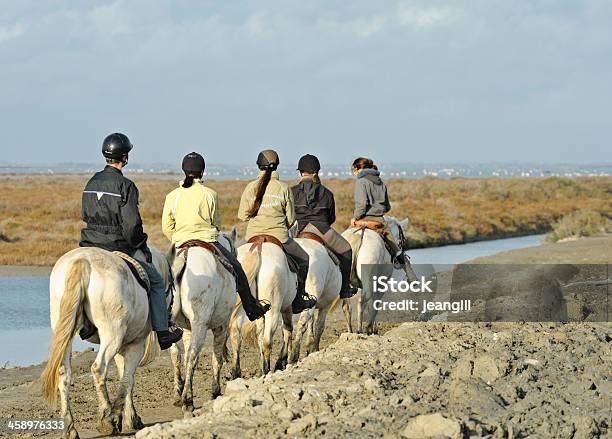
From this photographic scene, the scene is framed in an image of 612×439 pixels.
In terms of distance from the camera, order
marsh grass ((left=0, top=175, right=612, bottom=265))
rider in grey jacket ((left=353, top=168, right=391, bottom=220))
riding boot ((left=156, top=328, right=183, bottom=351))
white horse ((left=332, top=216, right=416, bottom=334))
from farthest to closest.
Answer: marsh grass ((left=0, top=175, right=612, bottom=265)) < rider in grey jacket ((left=353, top=168, right=391, bottom=220)) < white horse ((left=332, top=216, right=416, bottom=334)) < riding boot ((left=156, top=328, right=183, bottom=351))

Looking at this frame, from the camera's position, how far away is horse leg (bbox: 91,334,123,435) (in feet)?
29.3

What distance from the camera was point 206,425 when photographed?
802 centimetres

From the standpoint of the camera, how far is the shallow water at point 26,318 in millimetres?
16328

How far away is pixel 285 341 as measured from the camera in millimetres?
13047

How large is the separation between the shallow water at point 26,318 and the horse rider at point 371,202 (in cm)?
497

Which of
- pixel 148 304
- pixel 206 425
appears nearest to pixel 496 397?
pixel 206 425

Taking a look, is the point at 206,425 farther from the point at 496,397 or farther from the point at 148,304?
the point at 496,397

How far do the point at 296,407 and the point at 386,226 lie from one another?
8543 millimetres

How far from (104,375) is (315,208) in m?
5.82

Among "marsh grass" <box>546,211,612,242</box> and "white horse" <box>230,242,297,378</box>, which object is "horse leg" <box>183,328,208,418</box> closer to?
"white horse" <box>230,242,297,378</box>

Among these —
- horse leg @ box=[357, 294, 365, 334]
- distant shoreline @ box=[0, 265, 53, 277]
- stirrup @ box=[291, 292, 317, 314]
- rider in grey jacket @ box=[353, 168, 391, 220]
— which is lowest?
distant shoreline @ box=[0, 265, 53, 277]

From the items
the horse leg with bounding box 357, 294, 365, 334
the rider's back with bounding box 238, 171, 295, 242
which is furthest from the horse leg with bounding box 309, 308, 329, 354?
the rider's back with bounding box 238, 171, 295, 242

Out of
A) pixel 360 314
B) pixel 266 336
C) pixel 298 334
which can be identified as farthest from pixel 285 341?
pixel 360 314

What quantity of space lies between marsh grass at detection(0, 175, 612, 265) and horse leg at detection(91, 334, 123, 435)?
22276 millimetres
